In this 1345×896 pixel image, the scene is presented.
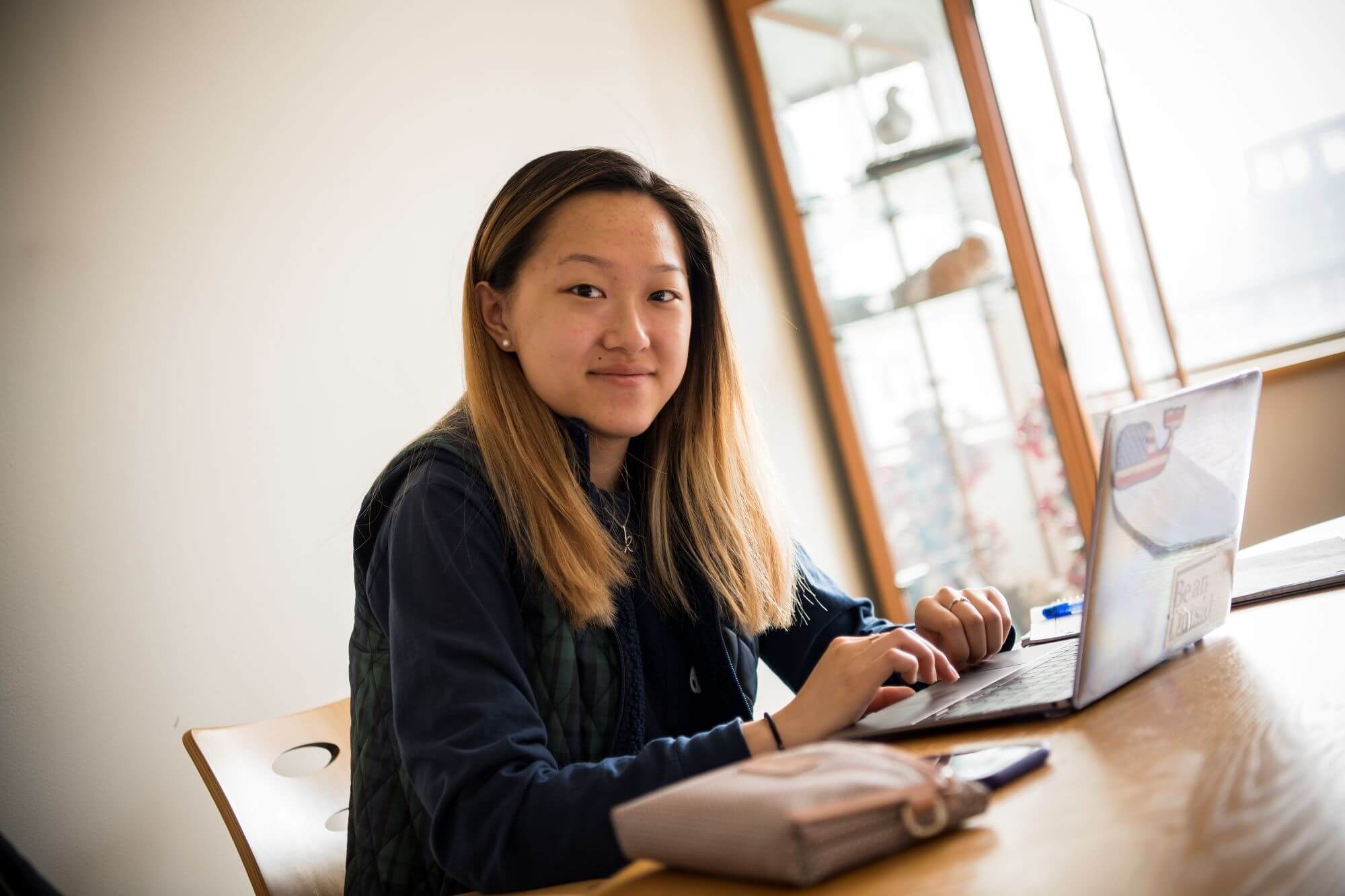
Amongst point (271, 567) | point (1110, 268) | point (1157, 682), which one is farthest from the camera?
point (1110, 268)

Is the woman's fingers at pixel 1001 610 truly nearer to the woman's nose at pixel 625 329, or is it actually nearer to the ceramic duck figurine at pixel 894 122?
the woman's nose at pixel 625 329

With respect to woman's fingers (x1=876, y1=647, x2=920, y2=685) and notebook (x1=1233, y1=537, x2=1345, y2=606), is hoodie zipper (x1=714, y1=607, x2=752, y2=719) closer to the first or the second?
woman's fingers (x1=876, y1=647, x2=920, y2=685)

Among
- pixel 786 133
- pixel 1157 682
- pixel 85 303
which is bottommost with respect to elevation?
pixel 1157 682

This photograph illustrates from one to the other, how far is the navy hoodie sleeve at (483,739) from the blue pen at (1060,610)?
0.61m

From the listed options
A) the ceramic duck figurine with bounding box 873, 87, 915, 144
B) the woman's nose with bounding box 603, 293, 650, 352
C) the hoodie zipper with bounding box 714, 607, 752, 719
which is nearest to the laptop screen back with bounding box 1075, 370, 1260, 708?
the hoodie zipper with bounding box 714, 607, 752, 719

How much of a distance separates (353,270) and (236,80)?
0.35 meters

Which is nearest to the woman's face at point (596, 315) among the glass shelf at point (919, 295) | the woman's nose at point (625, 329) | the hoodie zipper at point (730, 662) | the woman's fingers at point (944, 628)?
the woman's nose at point (625, 329)

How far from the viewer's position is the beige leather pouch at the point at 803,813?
52cm

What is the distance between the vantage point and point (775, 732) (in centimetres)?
84

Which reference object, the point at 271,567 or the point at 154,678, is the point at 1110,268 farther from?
the point at 154,678

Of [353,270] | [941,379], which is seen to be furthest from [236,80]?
[941,379]

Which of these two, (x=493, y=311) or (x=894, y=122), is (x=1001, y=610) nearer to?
(x=493, y=311)

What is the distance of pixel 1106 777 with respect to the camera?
0.61m

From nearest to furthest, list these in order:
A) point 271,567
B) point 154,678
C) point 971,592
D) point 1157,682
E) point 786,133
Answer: point 1157,682
point 971,592
point 154,678
point 271,567
point 786,133
